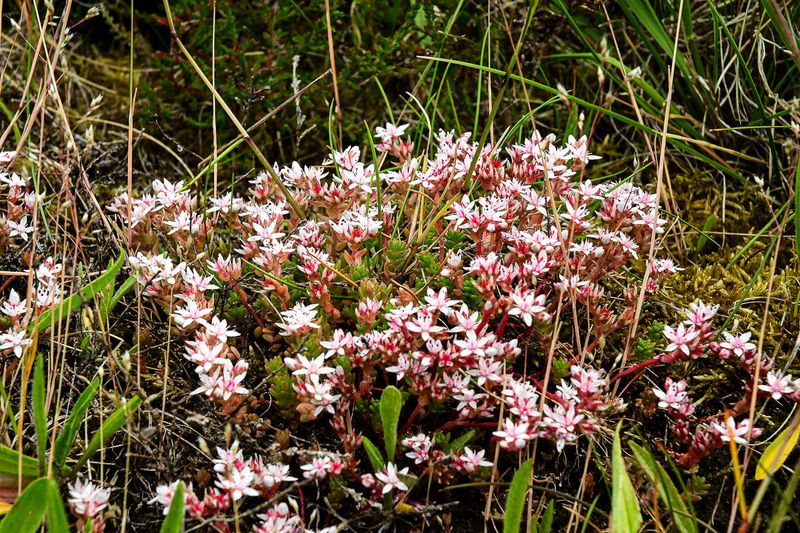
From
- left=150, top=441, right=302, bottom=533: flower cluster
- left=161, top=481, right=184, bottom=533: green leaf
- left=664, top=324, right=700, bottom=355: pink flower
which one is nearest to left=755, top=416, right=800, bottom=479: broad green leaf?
left=664, top=324, right=700, bottom=355: pink flower

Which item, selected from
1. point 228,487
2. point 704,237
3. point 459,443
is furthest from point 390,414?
point 704,237

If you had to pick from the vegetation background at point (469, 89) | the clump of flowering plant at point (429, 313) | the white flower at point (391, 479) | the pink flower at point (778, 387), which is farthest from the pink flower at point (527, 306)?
the vegetation background at point (469, 89)

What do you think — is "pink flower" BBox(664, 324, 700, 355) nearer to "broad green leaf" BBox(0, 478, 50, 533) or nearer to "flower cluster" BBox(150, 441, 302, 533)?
"flower cluster" BBox(150, 441, 302, 533)

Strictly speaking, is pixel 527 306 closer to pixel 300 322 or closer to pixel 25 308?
pixel 300 322

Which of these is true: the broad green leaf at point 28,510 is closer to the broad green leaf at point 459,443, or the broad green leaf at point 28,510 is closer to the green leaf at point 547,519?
the broad green leaf at point 459,443

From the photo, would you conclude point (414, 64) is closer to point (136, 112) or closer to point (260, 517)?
point (136, 112)

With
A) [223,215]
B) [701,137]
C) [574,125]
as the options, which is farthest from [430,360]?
[701,137]
